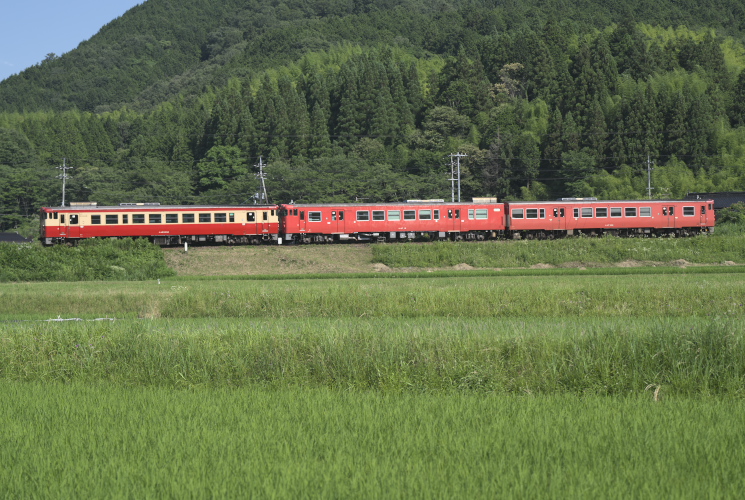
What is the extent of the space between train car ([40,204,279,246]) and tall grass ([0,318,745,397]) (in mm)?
34517

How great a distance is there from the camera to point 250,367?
1277 centimetres

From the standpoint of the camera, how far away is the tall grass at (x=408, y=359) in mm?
11594

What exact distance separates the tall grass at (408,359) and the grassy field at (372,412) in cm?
3

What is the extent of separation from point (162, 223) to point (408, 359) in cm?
3842

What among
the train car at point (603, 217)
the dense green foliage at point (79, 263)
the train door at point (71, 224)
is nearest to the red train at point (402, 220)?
the train car at point (603, 217)

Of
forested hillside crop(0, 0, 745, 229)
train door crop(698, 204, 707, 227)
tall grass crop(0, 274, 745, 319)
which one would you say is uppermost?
forested hillside crop(0, 0, 745, 229)

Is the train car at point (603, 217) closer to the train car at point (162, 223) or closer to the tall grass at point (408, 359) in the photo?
the train car at point (162, 223)

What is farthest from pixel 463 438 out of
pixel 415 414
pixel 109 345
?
pixel 109 345

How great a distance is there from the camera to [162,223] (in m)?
48.1

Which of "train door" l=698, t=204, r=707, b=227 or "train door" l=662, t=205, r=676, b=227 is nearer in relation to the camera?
"train door" l=662, t=205, r=676, b=227

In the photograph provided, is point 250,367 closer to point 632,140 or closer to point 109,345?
point 109,345

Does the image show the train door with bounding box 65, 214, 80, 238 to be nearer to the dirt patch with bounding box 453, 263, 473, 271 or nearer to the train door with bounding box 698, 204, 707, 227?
the dirt patch with bounding box 453, 263, 473, 271

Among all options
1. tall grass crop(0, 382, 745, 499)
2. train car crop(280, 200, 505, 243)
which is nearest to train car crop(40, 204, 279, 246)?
train car crop(280, 200, 505, 243)

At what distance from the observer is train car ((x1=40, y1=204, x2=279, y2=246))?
4712 centimetres
